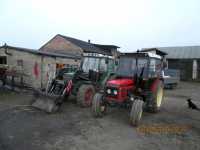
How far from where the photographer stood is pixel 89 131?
5406 mm

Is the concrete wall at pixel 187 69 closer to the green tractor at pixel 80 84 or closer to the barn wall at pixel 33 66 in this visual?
the barn wall at pixel 33 66

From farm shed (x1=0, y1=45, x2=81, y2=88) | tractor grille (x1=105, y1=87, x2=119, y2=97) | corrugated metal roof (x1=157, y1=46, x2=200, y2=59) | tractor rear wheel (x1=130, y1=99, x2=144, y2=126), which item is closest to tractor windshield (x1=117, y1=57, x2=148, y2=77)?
tractor grille (x1=105, y1=87, x2=119, y2=97)

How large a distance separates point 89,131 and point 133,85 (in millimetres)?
2284

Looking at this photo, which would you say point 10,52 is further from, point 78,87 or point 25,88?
point 78,87

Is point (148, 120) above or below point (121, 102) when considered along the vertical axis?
below

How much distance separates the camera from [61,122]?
20.0 ft

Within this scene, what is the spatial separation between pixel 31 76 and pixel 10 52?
8.78 feet

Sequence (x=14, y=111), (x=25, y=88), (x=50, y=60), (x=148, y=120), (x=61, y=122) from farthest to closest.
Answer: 1. (x=50, y=60)
2. (x=25, y=88)
3. (x=14, y=111)
4. (x=148, y=120)
5. (x=61, y=122)

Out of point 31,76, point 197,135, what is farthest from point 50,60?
point 197,135

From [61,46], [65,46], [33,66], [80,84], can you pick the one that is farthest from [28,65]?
[61,46]

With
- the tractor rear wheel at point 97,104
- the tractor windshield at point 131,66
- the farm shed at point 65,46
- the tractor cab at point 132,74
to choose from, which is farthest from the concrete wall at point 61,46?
the tractor rear wheel at point 97,104

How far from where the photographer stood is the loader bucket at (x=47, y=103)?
7.00m

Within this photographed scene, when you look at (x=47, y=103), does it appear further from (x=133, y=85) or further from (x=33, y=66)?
(x=33, y=66)

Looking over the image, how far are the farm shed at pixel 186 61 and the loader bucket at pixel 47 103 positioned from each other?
926 inches
